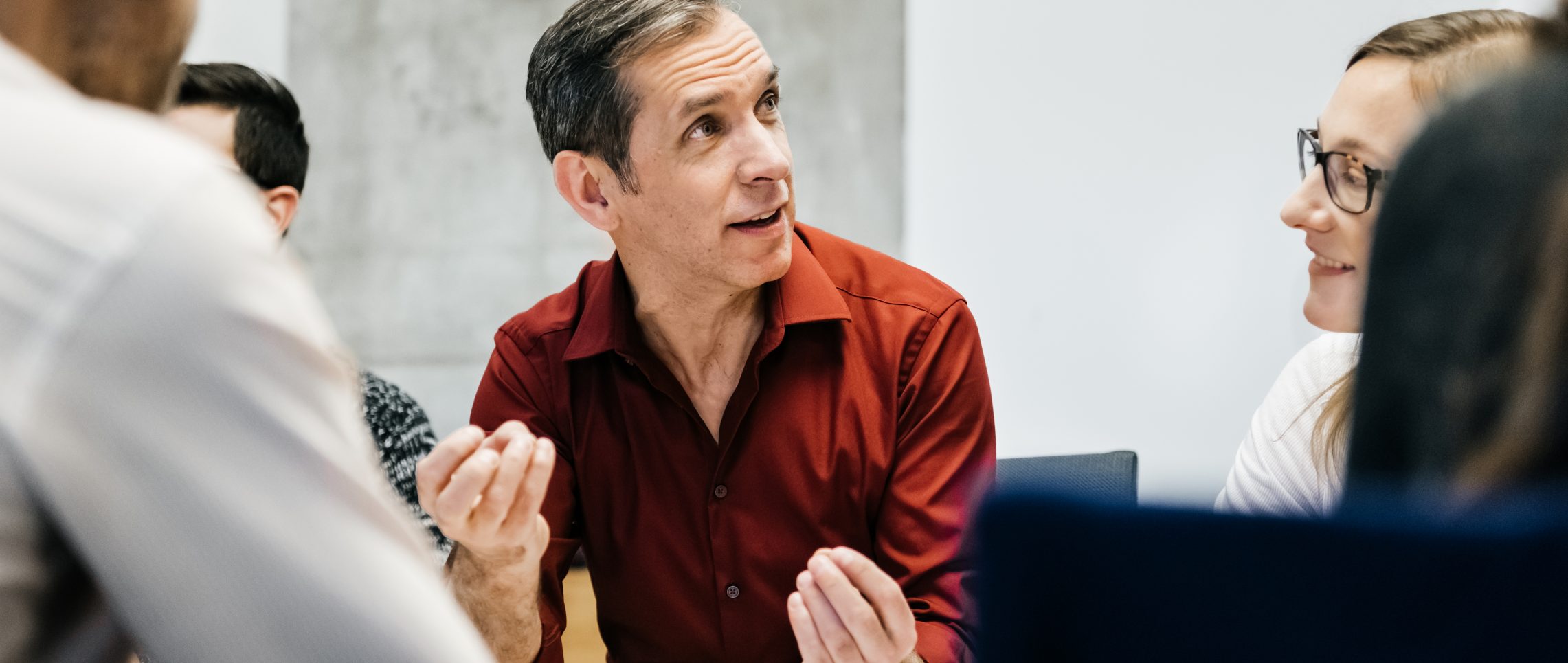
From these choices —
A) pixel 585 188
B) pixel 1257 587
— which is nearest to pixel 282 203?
pixel 585 188

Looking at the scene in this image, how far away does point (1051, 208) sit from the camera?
3.58 meters

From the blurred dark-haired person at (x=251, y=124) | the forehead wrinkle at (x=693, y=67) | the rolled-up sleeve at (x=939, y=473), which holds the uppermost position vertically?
the forehead wrinkle at (x=693, y=67)

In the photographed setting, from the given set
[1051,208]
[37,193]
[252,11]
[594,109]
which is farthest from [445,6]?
[37,193]

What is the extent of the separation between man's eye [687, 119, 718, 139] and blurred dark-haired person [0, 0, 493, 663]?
1.17 meters

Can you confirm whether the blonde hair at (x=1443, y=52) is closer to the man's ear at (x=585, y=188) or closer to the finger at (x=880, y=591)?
the finger at (x=880, y=591)

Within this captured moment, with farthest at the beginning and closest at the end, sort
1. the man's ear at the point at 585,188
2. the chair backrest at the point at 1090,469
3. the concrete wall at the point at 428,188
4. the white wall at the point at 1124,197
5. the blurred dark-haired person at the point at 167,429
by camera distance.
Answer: the concrete wall at the point at 428,188
the white wall at the point at 1124,197
the chair backrest at the point at 1090,469
the man's ear at the point at 585,188
the blurred dark-haired person at the point at 167,429

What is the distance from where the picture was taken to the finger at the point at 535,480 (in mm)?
1133

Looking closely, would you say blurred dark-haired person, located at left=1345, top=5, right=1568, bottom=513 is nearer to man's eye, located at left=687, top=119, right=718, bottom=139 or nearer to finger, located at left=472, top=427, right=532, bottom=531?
finger, located at left=472, top=427, right=532, bottom=531

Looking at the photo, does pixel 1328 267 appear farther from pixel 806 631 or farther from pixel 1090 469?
pixel 806 631

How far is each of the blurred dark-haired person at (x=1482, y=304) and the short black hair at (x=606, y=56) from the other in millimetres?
1401

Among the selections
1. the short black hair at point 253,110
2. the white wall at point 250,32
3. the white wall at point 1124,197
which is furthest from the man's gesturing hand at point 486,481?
the white wall at point 250,32

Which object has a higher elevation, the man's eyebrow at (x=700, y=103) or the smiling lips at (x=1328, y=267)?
the man's eyebrow at (x=700, y=103)

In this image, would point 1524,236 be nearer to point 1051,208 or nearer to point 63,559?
point 63,559

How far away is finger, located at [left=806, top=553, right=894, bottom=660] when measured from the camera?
1.04 meters
